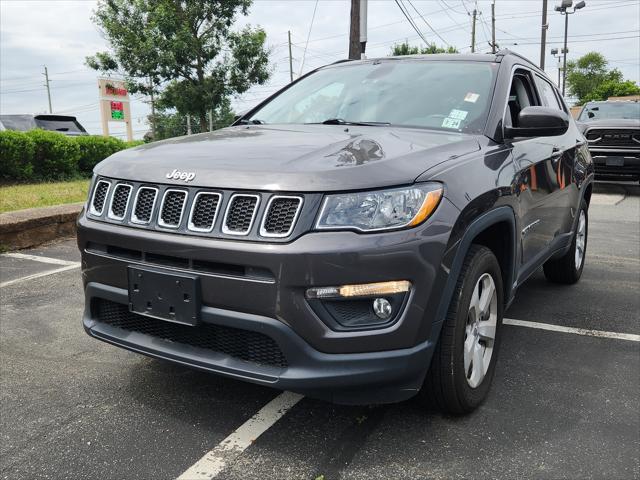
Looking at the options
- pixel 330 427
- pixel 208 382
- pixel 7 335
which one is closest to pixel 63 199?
pixel 7 335

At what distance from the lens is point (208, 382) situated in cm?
309

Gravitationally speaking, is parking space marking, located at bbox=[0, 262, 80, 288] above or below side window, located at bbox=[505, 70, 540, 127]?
below

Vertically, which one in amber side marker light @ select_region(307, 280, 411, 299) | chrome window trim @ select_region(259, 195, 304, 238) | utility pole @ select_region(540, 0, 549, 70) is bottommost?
amber side marker light @ select_region(307, 280, 411, 299)

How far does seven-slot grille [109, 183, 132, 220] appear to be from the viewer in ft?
8.54

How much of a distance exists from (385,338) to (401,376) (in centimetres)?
17

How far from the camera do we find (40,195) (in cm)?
930

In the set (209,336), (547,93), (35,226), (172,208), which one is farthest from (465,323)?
(35,226)

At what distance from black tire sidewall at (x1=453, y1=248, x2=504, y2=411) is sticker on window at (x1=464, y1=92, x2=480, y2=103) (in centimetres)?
98

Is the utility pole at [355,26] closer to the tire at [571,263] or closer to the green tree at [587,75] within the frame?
the tire at [571,263]

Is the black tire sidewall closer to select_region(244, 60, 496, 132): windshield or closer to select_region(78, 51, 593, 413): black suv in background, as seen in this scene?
select_region(78, 51, 593, 413): black suv in background

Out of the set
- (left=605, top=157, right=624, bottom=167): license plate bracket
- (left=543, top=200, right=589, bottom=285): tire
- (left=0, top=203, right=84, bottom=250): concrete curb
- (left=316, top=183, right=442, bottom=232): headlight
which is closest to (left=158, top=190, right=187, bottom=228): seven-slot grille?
(left=316, top=183, right=442, bottom=232): headlight

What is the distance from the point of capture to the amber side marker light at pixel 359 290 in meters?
2.17

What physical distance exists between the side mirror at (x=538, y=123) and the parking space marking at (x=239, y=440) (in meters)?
1.76

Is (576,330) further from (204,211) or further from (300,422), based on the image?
(204,211)
